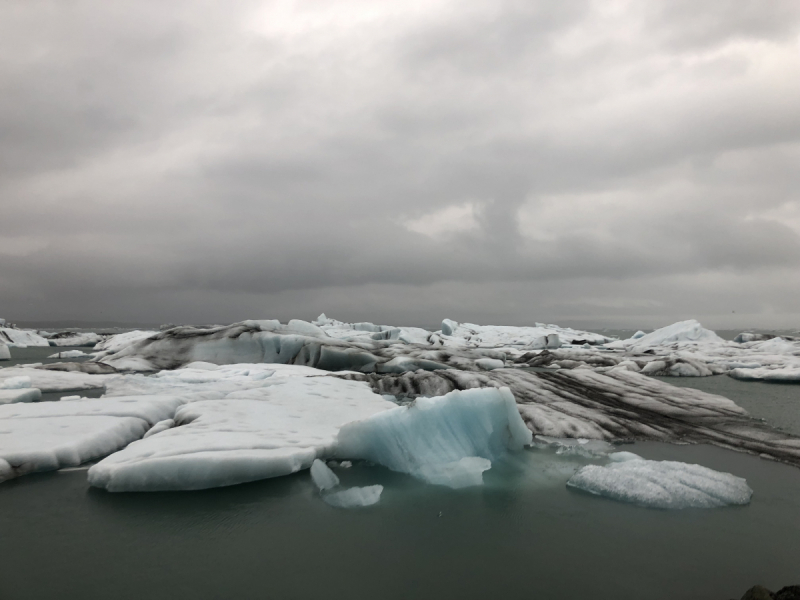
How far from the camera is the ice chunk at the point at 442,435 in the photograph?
16.5 ft

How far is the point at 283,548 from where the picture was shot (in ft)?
10.8

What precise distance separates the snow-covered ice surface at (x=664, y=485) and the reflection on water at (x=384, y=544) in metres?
0.14

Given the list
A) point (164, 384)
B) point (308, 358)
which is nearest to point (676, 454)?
point (164, 384)

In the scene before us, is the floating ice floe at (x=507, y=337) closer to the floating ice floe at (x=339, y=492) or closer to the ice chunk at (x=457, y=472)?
the ice chunk at (x=457, y=472)

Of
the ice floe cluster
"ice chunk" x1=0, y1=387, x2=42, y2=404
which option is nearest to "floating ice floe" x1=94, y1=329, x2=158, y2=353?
the ice floe cluster

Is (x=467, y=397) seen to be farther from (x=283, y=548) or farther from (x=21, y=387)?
(x=21, y=387)

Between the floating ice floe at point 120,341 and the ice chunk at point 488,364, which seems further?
the floating ice floe at point 120,341

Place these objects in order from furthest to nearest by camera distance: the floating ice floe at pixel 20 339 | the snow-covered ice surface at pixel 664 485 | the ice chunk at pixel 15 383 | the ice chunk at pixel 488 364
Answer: the floating ice floe at pixel 20 339, the ice chunk at pixel 488 364, the ice chunk at pixel 15 383, the snow-covered ice surface at pixel 664 485

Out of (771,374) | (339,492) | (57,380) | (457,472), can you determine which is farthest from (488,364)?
(57,380)

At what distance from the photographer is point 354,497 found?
4148mm

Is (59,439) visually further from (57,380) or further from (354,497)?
(57,380)

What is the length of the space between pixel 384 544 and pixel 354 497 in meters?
0.84

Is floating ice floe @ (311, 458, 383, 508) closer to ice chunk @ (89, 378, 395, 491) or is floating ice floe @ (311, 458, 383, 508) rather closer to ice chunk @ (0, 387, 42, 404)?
ice chunk @ (89, 378, 395, 491)

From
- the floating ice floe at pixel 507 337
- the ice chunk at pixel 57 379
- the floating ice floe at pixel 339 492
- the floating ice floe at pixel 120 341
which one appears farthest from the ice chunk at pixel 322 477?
the floating ice floe at pixel 507 337
